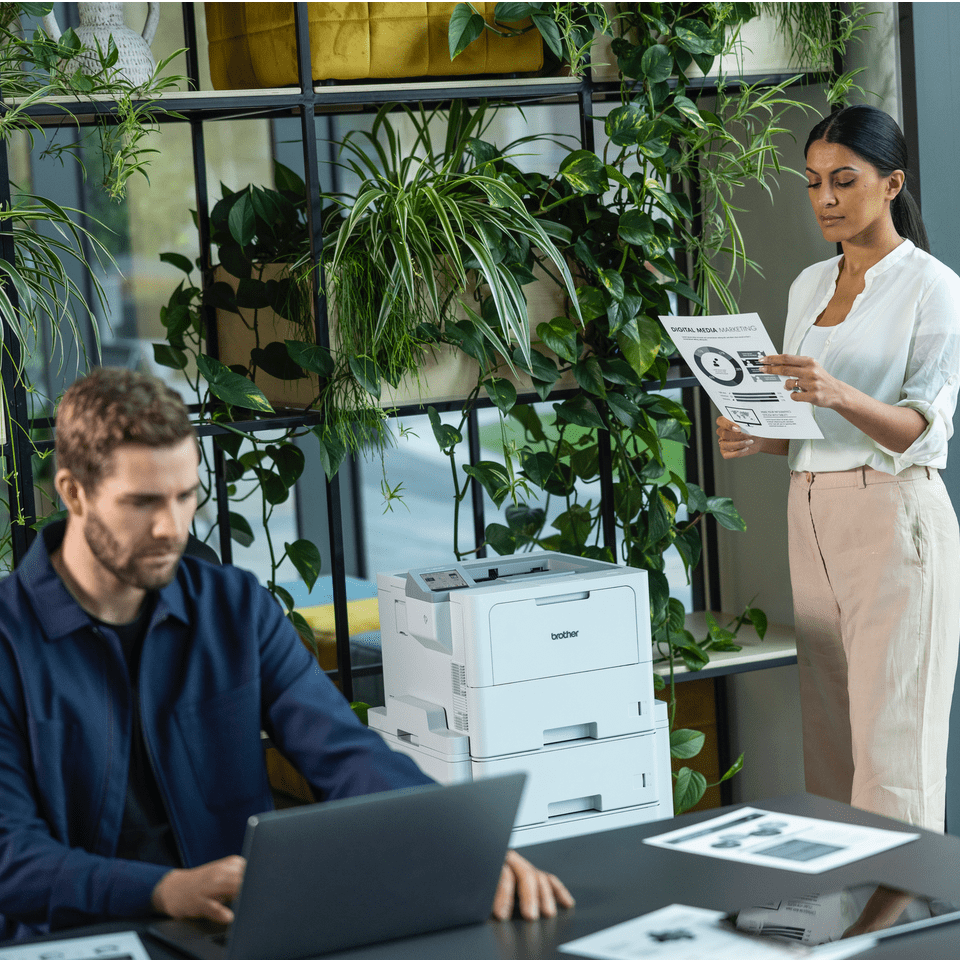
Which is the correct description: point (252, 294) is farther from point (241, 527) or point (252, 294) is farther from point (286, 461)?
point (241, 527)

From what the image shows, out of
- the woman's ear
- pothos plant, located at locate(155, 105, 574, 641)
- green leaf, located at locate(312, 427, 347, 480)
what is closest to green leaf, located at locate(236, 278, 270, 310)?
pothos plant, located at locate(155, 105, 574, 641)

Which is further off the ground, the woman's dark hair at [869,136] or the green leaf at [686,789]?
the woman's dark hair at [869,136]

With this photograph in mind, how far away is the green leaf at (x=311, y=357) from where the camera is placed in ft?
9.53

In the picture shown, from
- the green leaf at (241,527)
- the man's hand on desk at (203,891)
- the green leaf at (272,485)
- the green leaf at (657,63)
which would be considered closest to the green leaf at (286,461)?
the green leaf at (272,485)

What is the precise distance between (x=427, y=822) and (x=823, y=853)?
53 cm

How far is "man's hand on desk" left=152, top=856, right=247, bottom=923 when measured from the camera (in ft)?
4.49

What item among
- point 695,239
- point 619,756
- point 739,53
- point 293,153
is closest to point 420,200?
point 695,239

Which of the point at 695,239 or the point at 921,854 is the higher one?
the point at 695,239

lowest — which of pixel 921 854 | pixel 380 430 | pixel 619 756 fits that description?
pixel 619 756

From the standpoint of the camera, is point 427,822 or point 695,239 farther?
point 695,239

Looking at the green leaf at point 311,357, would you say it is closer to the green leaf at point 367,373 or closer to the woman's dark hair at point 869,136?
the green leaf at point 367,373

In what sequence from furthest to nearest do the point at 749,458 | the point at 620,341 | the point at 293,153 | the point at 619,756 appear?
the point at 293,153
the point at 749,458
the point at 620,341
the point at 619,756

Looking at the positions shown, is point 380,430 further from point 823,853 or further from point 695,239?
point 823,853

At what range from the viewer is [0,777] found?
1.54 m
